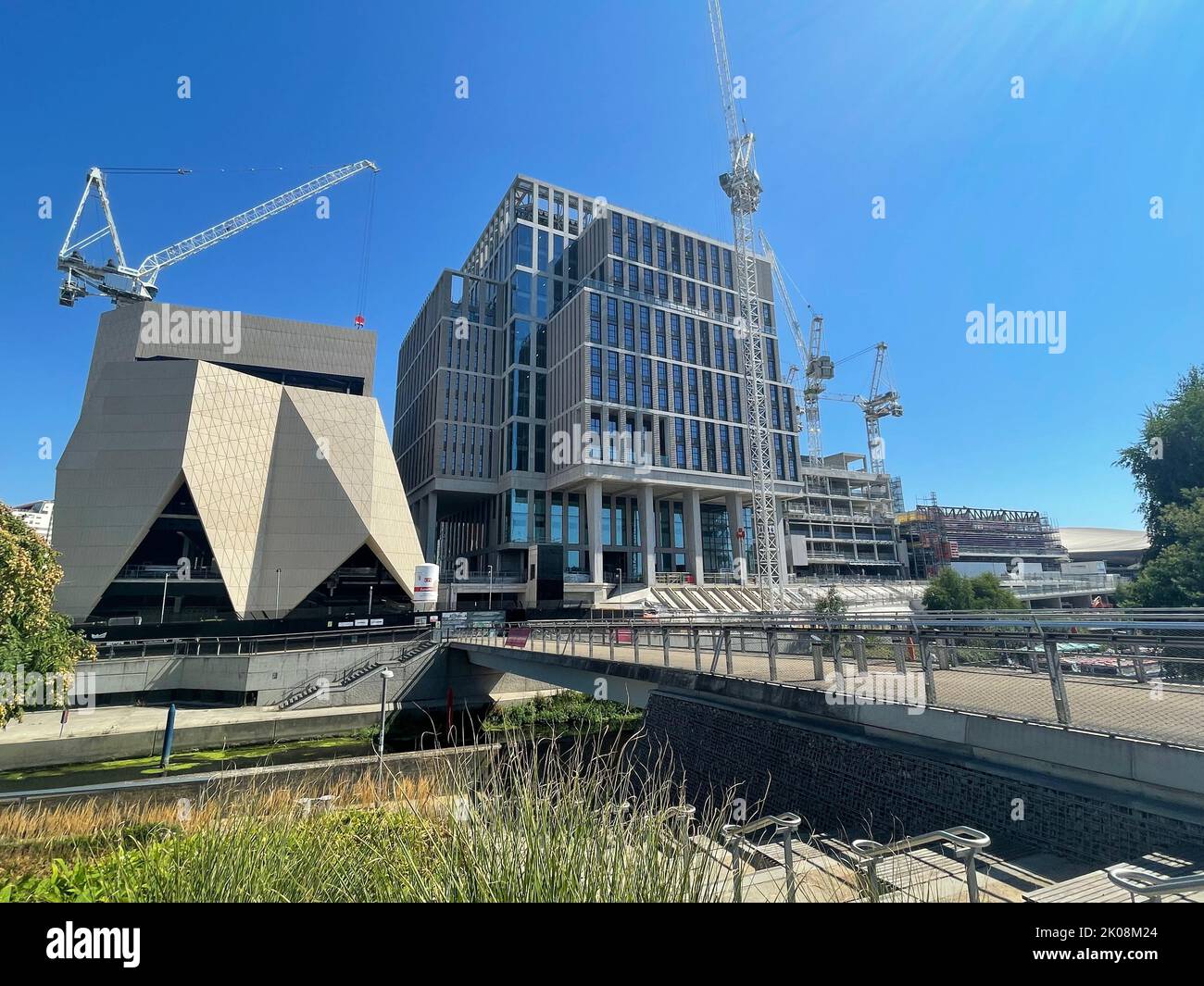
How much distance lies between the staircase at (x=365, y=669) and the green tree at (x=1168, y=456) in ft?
131

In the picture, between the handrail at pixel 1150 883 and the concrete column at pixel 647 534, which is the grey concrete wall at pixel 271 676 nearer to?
the handrail at pixel 1150 883

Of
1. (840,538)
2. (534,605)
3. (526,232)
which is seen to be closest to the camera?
(534,605)

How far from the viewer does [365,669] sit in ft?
97.1

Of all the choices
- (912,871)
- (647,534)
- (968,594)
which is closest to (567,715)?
(912,871)

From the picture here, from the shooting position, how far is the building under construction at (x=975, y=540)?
94.3 meters

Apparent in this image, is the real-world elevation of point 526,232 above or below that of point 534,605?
above

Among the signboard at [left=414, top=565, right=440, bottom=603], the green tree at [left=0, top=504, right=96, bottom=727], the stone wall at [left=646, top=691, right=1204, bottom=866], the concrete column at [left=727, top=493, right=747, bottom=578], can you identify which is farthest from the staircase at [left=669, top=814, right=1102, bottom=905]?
the concrete column at [left=727, top=493, right=747, bottom=578]

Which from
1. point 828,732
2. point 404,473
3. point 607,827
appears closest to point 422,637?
point 828,732

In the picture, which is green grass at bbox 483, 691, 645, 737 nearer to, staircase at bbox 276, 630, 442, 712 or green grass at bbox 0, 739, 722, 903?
staircase at bbox 276, 630, 442, 712

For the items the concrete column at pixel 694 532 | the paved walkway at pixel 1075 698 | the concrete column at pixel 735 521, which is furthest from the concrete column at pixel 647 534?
the paved walkway at pixel 1075 698

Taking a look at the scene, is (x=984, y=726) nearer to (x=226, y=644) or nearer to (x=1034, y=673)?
(x=1034, y=673)

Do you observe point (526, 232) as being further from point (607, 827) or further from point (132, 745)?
point (607, 827)
